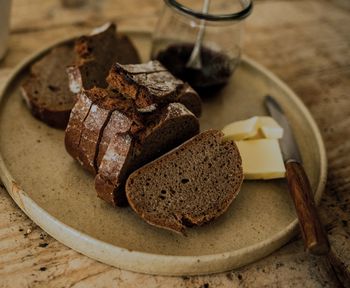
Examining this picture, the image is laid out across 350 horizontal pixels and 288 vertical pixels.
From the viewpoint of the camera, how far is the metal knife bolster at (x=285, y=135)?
2.23 metres

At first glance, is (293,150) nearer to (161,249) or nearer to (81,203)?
(161,249)

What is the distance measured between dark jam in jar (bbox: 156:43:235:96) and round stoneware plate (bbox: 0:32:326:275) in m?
0.19

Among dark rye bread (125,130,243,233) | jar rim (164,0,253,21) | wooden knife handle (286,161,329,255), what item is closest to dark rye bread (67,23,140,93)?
jar rim (164,0,253,21)

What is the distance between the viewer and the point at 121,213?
1.96 metres

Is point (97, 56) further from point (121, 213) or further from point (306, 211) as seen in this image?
point (306, 211)

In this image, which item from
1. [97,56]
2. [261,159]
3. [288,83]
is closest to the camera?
[261,159]

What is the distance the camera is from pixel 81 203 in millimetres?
1977

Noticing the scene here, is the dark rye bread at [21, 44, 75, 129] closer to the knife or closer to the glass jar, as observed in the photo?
the glass jar

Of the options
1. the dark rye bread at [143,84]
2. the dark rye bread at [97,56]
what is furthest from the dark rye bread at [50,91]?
the dark rye bread at [143,84]

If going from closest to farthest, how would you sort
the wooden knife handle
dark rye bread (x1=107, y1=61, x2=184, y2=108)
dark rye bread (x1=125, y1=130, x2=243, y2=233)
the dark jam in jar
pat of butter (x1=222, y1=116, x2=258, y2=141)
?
the wooden knife handle, dark rye bread (x1=125, y1=130, x2=243, y2=233), dark rye bread (x1=107, y1=61, x2=184, y2=108), pat of butter (x1=222, y1=116, x2=258, y2=141), the dark jam in jar

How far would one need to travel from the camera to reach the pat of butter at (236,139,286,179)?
2125 millimetres

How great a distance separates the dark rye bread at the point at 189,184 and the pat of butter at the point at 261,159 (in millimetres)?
136

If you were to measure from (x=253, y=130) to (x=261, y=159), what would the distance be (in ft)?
0.50

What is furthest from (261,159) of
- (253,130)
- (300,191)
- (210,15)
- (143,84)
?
(210,15)
